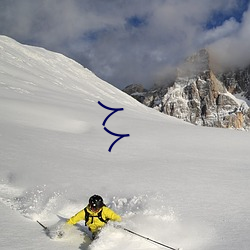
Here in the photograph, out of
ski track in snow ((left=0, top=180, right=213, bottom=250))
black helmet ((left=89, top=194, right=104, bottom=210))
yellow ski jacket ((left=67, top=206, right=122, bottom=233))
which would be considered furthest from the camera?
yellow ski jacket ((left=67, top=206, right=122, bottom=233))

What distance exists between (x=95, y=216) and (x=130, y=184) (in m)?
2.41

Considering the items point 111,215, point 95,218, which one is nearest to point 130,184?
point 111,215

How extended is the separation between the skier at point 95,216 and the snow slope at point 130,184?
240mm

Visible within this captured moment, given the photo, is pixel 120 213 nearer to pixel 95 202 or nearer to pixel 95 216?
pixel 95 216

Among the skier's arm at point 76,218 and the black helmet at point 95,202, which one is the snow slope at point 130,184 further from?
the black helmet at point 95,202

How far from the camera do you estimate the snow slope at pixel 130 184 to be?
5512mm

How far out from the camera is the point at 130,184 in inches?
323

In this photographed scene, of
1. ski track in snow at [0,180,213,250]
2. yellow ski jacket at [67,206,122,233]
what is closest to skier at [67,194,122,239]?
yellow ski jacket at [67,206,122,233]

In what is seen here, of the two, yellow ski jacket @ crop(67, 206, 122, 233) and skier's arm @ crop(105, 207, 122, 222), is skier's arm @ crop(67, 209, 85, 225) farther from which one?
skier's arm @ crop(105, 207, 122, 222)

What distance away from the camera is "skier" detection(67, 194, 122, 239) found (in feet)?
19.2

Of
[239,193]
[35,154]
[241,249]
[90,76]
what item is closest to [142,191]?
[239,193]

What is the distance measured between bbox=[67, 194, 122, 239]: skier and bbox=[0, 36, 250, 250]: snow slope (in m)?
0.24

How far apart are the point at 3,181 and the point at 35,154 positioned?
91.7 inches

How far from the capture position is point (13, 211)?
21.3 feet
